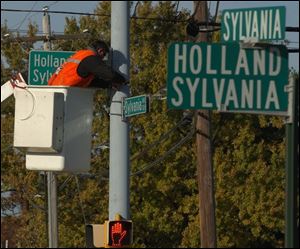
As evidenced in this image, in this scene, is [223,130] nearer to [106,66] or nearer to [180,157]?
[180,157]

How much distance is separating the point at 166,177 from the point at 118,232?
934 inches

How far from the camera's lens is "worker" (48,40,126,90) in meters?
10.1

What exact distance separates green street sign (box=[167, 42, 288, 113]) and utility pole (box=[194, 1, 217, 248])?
13.4 metres

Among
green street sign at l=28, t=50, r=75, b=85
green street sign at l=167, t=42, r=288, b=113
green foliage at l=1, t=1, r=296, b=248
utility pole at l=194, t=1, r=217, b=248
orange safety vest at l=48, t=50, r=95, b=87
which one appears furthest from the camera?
green foliage at l=1, t=1, r=296, b=248

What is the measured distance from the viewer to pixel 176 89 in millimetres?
7480

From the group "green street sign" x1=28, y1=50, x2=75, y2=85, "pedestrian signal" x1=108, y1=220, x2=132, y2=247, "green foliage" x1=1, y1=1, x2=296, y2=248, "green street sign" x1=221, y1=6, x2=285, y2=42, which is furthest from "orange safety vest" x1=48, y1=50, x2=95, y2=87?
"green foliage" x1=1, y1=1, x2=296, y2=248

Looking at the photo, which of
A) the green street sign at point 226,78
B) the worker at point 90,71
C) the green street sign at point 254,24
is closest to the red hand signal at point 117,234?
the worker at point 90,71

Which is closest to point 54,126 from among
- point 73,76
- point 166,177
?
point 73,76

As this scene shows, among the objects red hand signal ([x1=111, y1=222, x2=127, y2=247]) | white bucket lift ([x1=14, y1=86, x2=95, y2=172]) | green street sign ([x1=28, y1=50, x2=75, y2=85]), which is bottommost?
red hand signal ([x1=111, y1=222, x2=127, y2=247])

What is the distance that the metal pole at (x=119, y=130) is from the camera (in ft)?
34.4

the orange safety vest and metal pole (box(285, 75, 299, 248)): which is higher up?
the orange safety vest

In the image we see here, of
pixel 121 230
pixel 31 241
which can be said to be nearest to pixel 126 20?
pixel 121 230

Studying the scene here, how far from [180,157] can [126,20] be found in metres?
23.8

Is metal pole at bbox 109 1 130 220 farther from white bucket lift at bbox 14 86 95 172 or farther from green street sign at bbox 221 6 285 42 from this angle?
green street sign at bbox 221 6 285 42
